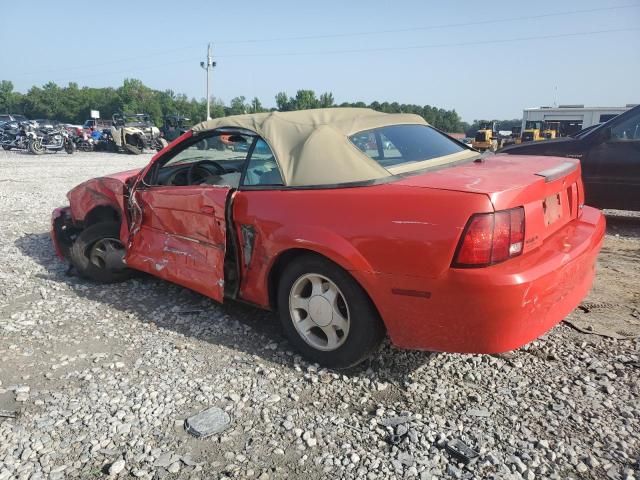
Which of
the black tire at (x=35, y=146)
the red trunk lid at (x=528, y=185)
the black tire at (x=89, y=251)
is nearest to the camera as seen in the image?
the red trunk lid at (x=528, y=185)

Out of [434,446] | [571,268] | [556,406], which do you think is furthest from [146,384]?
[571,268]

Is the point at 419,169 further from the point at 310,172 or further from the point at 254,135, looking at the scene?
the point at 254,135

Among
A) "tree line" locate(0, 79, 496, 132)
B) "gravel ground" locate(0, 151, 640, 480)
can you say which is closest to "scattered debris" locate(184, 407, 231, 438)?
"gravel ground" locate(0, 151, 640, 480)

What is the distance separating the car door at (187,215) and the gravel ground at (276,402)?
408 millimetres

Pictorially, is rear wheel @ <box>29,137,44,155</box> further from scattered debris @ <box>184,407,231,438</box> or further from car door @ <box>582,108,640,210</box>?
scattered debris @ <box>184,407,231,438</box>

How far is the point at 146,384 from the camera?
2.91 m

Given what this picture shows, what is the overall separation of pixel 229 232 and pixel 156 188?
103 centimetres

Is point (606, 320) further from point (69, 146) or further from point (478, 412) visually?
point (69, 146)

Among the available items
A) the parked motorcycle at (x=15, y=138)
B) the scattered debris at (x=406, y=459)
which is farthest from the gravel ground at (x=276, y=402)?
the parked motorcycle at (x=15, y=138)

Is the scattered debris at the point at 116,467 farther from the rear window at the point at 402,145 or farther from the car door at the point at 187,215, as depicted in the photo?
the rear window at the point at 402,145

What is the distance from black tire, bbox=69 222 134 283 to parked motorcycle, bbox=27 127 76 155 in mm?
19765

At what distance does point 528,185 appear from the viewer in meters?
2.58

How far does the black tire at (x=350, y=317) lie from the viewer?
277cm

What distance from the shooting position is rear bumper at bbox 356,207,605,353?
2.38 meters
